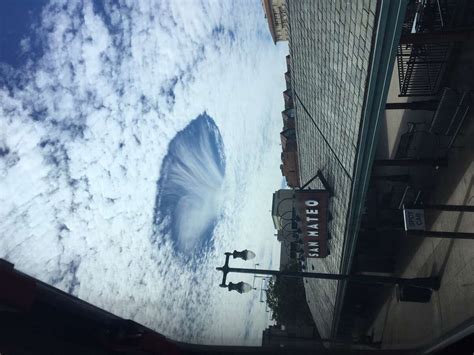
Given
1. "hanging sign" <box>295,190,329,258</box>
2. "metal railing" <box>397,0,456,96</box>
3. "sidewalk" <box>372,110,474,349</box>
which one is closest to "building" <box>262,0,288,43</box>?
"metal railing" <box>397,0,456,96</box>

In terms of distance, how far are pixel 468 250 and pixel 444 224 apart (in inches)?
68.1

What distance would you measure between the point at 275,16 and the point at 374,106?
6154cm

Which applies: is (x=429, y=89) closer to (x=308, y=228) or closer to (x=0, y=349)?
(x=308, y=228)

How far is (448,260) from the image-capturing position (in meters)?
12.6

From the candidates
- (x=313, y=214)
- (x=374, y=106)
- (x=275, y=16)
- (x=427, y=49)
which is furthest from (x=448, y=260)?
(x=275, y=16)

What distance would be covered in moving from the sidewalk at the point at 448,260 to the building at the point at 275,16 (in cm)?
5354

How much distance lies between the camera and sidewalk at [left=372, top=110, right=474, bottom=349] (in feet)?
37.1

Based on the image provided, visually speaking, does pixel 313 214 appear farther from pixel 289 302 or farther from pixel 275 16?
pixel 275 16

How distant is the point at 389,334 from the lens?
62.3ft

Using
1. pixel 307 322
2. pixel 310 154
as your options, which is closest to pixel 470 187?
pixel 310 154

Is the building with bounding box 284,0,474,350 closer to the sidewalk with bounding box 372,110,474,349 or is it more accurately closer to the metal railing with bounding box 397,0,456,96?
the metal railing with bounding box 397,0,456,96

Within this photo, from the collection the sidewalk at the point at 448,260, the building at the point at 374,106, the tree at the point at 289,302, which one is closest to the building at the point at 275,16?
the tree at the point at 289,302

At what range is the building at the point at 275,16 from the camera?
6316 centimetres

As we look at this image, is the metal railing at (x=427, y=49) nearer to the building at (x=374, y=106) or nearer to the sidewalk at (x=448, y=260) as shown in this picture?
the building at (x=374, y=106)
